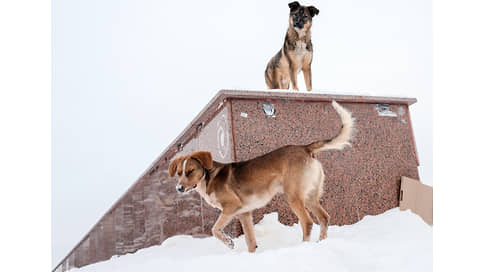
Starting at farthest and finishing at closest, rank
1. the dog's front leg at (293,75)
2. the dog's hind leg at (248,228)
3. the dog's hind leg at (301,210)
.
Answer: the dog's front leg at (293,75)
the dog's hind leg at (248,228)
the dog's hind leg at (301,210)

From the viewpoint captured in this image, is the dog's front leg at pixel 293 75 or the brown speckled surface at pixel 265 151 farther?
the dog's front leg at pixel 293 75

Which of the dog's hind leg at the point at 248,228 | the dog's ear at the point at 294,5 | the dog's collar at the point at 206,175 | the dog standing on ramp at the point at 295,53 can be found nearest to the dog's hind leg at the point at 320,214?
the dog's hind leg at the point at 248,228

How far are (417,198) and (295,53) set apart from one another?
1580 millimetres

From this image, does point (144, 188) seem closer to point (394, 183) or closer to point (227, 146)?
point (227, 146)

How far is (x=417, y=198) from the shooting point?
10.3 ft

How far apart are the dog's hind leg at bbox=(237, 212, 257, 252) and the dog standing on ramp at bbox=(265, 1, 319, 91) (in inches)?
59.0

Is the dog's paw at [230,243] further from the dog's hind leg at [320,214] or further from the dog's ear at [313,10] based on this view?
the dog's ear at [313,10]

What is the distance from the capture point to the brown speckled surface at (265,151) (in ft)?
9.50

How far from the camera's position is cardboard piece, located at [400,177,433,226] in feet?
9.66

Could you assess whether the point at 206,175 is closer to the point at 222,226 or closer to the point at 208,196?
the point at 208,196

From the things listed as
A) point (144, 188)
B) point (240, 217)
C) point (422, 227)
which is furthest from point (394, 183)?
point (144, 188)

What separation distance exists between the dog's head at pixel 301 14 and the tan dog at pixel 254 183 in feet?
4.32

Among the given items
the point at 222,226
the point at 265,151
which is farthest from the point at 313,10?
the point at 222,226

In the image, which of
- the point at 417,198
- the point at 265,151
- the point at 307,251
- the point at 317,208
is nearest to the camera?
the point at 307,251
